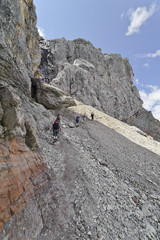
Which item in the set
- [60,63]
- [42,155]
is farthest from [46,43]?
[42,155]

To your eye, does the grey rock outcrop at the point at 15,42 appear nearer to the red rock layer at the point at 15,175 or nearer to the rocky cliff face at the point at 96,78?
the red rock layer at the point at 15,175

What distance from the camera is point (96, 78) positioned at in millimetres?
60500

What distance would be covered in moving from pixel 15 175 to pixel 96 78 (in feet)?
208

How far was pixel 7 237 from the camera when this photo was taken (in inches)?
116

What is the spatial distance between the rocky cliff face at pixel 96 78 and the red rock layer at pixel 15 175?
43.0 metres

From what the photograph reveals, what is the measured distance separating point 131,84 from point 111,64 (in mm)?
24628

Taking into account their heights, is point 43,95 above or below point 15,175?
above

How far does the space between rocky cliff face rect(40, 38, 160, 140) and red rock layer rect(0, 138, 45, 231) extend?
141 feet

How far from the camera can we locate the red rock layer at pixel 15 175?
3.50m

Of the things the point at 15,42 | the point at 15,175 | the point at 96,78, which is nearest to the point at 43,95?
the point at 15,42

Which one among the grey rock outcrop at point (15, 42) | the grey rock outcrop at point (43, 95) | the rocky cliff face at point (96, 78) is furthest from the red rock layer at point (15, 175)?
the rocky cliff face at point (96, 78)

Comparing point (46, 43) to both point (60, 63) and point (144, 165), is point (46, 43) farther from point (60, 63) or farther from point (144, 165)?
point (144, 165)

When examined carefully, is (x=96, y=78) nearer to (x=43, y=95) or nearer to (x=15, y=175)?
(x=43, y=95)

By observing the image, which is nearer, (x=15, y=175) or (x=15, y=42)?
(x=15, y=175)
